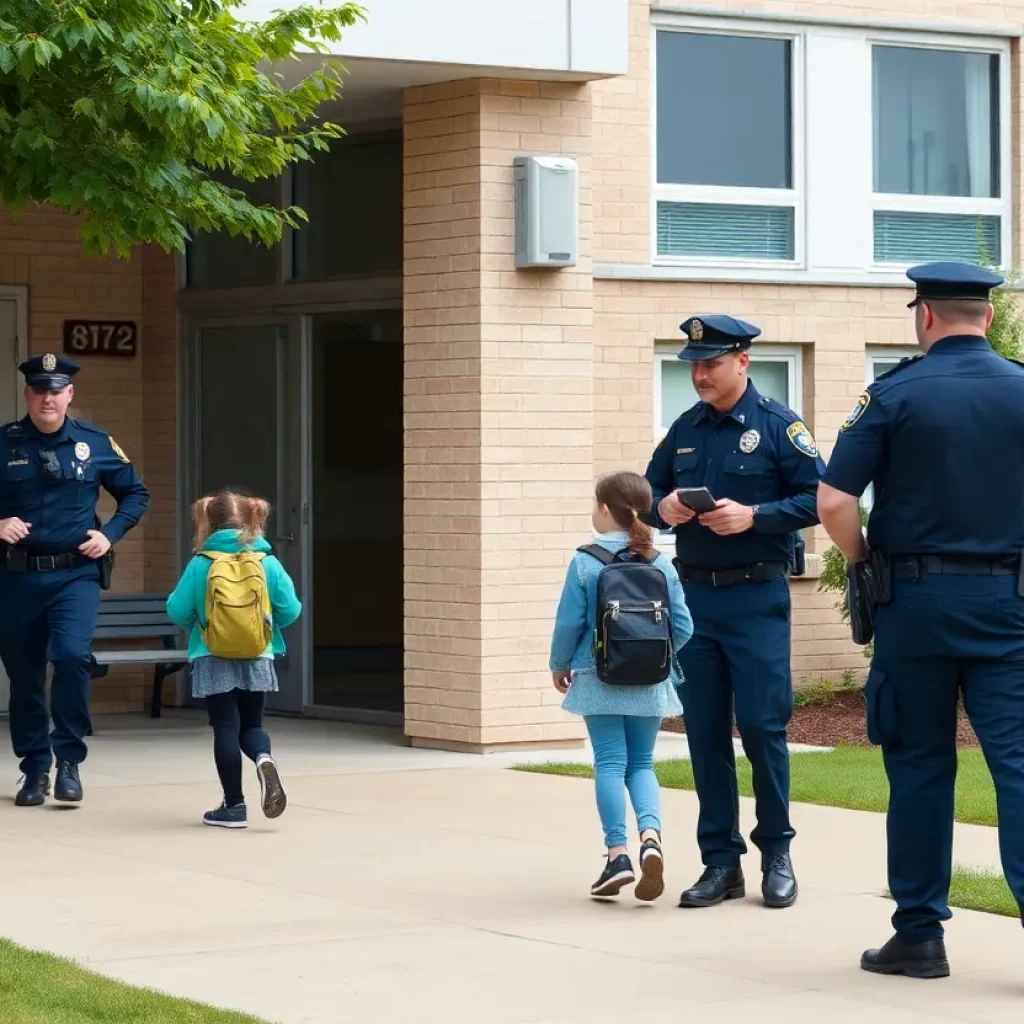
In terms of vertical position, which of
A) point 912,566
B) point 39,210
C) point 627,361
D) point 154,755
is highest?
point 39,210

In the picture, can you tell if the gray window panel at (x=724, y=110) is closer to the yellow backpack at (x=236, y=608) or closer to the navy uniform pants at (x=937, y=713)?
the yellow backpack at (x=236, y=608)

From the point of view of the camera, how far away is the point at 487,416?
12.3 m

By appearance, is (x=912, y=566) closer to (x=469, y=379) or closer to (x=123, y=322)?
(x=469, y=379)

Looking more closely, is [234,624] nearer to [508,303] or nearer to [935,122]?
[508,303]

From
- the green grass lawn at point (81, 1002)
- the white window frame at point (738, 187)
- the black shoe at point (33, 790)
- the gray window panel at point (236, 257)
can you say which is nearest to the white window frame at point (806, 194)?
the white window frame at point (738, 187)

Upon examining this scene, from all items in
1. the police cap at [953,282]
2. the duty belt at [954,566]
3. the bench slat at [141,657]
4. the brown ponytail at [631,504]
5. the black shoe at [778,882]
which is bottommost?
the black shoe at [778,882]

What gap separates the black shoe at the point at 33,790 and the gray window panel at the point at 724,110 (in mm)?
5783

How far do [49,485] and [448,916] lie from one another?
3.63 meters

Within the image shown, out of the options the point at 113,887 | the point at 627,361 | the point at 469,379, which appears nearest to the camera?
the point at 113,887

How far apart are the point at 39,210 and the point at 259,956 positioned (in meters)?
8.34

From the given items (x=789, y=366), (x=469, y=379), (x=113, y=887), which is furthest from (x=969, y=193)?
(x=113, y=887)

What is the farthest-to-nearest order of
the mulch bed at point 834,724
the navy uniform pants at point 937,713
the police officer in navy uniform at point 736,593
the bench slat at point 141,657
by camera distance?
the bench slat at point 141,657
the mulch bed at point 834,724
the police officer in navy uniform at point 736,593
the navy uniform pants at point 937,713

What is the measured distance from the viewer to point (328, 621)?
1433cm

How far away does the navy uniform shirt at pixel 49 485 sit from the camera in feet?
34.0
